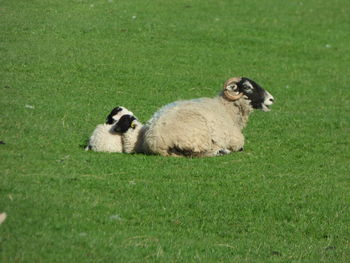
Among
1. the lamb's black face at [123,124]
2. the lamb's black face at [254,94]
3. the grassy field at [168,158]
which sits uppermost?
the lamb's black face at [254,94]

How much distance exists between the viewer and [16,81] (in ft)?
50.8

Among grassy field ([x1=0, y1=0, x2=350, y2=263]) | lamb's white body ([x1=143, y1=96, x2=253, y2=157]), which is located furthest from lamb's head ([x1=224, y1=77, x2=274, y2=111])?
grassy field ([x1=0, y1=0, x2=350, y2=263])

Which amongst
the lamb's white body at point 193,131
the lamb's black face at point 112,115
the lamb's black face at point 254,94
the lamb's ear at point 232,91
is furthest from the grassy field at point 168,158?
the lamb's ear at point 232,91

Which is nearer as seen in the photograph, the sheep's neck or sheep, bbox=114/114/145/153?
sheep, bbox=114/114/145/153

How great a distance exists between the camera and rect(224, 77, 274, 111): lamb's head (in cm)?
1224

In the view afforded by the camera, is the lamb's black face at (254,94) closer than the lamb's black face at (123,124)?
No

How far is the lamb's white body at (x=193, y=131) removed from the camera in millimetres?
10828

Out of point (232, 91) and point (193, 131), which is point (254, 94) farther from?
Answer: point (193, 131)

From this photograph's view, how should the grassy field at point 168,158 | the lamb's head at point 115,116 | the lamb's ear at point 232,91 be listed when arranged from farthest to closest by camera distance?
the lamb's ear at point 232,91
the lamb's head at point 115,116
the grassy field at point 168,158

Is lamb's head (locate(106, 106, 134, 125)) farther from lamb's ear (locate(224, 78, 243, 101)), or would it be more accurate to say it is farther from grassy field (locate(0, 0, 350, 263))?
lamb's ear (locate(224, 78, 243, 101))

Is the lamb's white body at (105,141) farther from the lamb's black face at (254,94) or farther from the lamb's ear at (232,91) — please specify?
the lamb's black face at (254,94)

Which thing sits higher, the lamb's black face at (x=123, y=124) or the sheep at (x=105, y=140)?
the lamb's black face at (x=123, y=124)

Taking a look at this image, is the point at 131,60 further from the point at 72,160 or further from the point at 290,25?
the point at 72,160

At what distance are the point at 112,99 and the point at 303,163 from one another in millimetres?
5011
